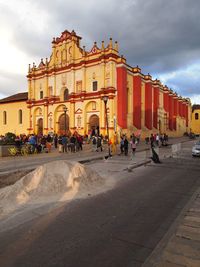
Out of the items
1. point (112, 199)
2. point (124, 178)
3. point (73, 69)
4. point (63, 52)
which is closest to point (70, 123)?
point (73, 69)

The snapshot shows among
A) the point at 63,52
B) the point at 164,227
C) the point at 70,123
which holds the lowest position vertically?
the point at 164,227

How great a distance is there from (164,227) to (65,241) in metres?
2.03

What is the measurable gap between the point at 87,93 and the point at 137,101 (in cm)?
823

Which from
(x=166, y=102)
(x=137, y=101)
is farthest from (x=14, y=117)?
(x=166, y=102)

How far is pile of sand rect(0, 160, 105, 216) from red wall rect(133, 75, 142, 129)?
29227 mm

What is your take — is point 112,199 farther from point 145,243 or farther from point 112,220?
point 145,243

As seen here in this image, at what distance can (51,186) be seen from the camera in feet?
23.8

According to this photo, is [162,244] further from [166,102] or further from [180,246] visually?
[166,102]

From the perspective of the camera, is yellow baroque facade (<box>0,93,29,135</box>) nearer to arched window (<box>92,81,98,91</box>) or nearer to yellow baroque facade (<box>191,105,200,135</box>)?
arched window (<box>92,81,98,91</box>)

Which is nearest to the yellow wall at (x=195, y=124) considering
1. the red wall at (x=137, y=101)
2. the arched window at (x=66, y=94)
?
the red wall at (x=137, y=101)

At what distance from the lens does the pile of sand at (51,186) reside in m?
6.65

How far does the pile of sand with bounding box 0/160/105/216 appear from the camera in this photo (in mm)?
6648

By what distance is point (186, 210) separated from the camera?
18.6 ft

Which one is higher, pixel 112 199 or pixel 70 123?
pixel 70 123
